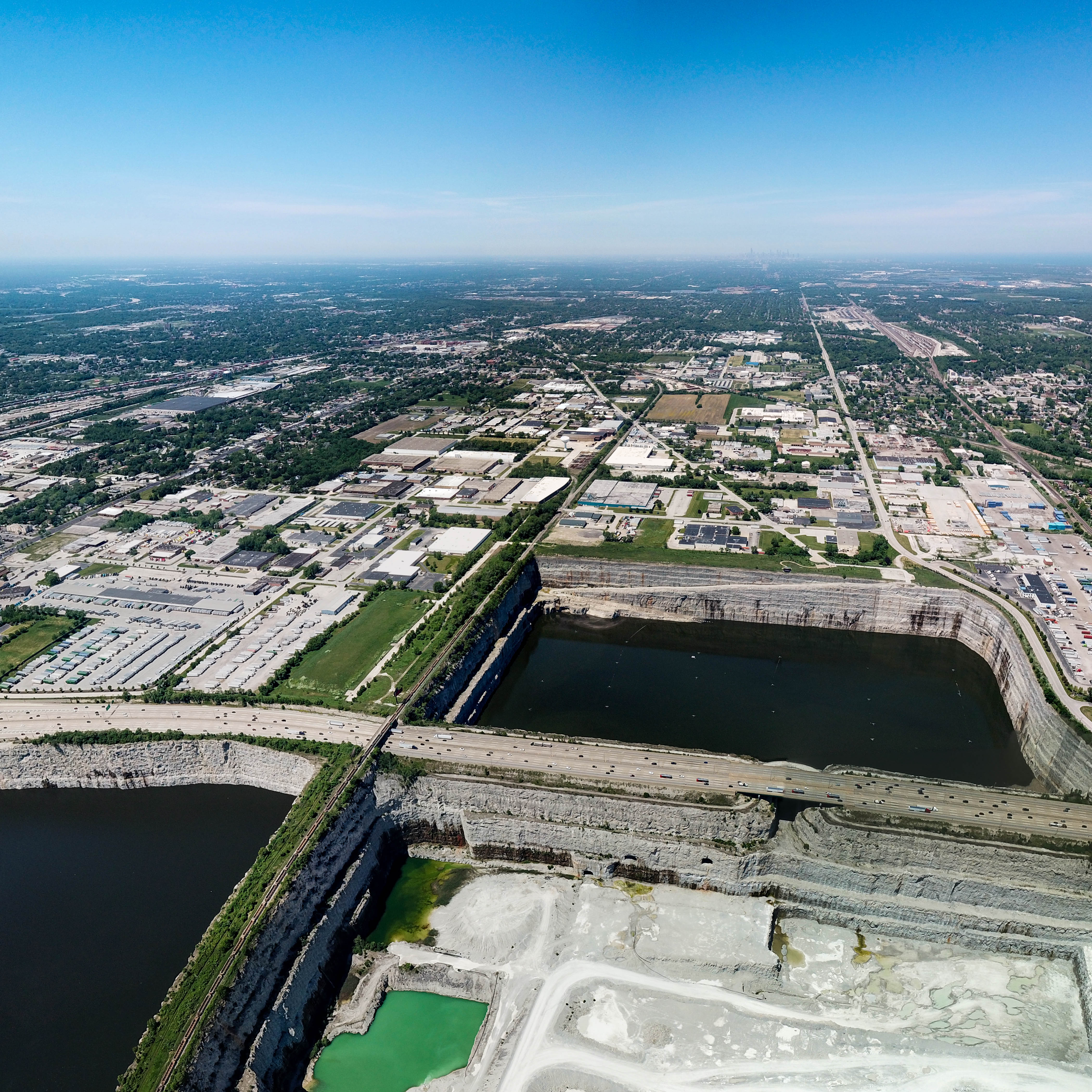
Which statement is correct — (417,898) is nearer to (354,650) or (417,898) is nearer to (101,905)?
(101,905)

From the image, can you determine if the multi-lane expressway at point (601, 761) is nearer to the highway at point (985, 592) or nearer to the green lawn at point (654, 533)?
the highway at point (985, 592)

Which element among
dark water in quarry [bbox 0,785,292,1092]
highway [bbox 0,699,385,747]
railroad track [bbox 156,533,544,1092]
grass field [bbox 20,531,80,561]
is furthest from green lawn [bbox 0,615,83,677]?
railroad track [bbox 156,533,544,1092]

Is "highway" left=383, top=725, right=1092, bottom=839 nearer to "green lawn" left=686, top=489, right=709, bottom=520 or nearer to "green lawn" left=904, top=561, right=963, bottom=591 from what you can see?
"green lawn" left=904, top=561, right=963, bottom=591

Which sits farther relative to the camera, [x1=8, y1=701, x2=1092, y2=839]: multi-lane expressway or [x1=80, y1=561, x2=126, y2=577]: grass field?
[x1=80, y1=561, x2=126, y2=577]: grass field

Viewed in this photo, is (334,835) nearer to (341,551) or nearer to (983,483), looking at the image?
(341,551)

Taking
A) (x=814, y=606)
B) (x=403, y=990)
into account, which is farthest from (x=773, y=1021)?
(x=814, y=606)

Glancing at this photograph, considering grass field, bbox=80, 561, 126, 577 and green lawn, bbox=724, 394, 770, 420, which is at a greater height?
green lawn, bbox=724, 394, 770, 420
